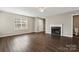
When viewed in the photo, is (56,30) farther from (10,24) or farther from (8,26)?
(8,26)

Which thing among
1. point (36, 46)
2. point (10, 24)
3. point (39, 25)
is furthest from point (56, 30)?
point (36, 46)


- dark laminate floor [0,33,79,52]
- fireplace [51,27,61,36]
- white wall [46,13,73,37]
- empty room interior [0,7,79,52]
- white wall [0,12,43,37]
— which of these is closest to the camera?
dark laminate floor [0,33,79,52]

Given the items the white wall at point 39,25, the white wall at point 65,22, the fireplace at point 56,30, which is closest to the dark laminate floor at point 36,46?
the white wall at point 65,22

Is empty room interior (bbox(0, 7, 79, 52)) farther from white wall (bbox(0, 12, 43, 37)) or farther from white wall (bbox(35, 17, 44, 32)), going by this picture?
white wall (bbox(35, 17, 44, 32))

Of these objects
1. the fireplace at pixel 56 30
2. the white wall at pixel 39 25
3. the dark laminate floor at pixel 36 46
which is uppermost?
the white wall at pixel 39 25

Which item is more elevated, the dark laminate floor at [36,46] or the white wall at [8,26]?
the white wall at [8,26]

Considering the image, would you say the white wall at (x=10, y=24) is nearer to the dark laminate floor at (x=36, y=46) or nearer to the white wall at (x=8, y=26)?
the white wall at (x=8, y=26)

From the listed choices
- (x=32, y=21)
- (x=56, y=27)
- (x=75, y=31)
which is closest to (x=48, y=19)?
(x=56, y=27)

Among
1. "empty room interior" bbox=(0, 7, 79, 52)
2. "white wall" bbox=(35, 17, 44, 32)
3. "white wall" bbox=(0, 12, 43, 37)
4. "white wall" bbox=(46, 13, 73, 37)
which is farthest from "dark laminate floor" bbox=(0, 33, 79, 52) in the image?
"white wall" bbox=(35, 17, 44, 32)

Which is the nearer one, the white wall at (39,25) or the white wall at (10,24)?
the white wall at (10,24)
